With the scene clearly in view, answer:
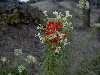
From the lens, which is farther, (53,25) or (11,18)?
(11,18)

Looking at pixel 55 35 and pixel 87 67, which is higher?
pixel 55 35

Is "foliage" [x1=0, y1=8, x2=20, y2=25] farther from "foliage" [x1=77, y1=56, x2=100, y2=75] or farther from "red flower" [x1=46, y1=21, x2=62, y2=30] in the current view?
"red flower" [x1=46, y1=21, x2=62, y2=30]

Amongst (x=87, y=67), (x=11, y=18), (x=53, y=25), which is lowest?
(x=87, y=67)

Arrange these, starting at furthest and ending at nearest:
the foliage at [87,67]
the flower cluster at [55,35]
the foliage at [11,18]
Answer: the foliage at [11,18] < the foliage at [87,67] < the flower cluster at [55,35]

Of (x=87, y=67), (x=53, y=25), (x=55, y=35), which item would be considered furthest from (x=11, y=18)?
(x=55, y=35)

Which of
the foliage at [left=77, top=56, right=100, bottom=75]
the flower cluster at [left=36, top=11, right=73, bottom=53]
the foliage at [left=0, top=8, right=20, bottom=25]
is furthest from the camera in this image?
the foliage at [left=0, top=8, right=20, bottom=25]

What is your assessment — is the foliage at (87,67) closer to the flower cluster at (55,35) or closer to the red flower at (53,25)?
the flower cluster at (55,35)

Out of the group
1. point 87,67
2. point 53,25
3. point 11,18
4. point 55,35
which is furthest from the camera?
point 11,18

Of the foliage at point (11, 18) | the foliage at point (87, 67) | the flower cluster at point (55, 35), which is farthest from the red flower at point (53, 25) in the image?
the foliage at point (11, 18)

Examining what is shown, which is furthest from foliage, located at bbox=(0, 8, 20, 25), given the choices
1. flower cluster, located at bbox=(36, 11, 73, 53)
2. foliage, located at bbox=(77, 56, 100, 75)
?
flower cluster, located at bbox=(36, 11, 73, 53)

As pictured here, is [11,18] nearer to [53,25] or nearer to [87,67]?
[87,67]

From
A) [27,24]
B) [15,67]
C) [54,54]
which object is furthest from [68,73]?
[27,24]

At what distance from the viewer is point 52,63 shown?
3691mm

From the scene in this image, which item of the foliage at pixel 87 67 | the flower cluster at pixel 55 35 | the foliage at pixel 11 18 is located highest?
the flower cluster at pixel 55 35
